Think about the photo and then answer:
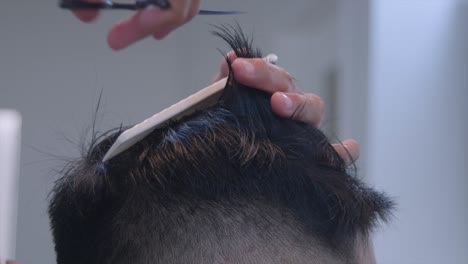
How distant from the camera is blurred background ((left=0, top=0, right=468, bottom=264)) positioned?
84.0 inches

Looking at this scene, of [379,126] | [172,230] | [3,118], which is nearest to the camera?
[172,230]

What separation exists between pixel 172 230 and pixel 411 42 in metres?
1.68

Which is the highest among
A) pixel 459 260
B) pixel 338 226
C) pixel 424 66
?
pixel 338 226

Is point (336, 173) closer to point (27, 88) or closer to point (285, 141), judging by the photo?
point (285, 141)

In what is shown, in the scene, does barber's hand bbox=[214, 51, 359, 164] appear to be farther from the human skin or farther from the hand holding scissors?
the hand holding scissors

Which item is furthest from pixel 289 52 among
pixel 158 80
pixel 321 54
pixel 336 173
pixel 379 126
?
pixel 336 173

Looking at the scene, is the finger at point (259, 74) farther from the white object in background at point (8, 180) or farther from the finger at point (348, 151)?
the white object in background at point (8, 180)

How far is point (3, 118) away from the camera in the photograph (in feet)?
8.73

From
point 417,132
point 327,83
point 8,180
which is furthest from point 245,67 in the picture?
point 8,180

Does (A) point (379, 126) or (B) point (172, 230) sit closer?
(B) point (172, 230)

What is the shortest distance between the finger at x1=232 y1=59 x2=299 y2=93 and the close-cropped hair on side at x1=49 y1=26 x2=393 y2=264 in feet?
0.04

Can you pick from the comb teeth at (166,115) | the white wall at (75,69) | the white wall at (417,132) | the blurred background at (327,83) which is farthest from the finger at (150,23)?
the white wall at (75,69)

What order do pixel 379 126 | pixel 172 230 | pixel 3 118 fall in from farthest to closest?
pixel 3 118 < pixel 379 126 < pixel 172 230

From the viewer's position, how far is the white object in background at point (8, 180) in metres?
2.62
